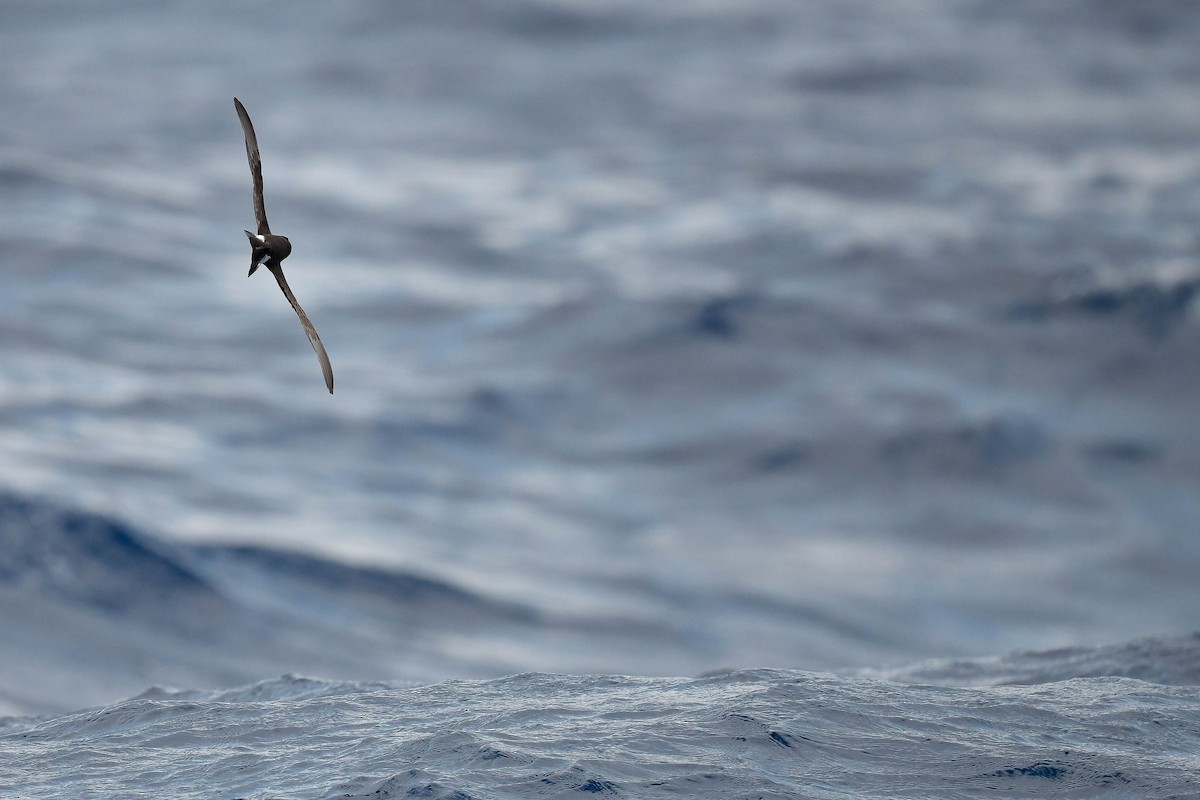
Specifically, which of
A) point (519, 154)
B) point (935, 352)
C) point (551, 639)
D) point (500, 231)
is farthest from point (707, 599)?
point (519, 154)

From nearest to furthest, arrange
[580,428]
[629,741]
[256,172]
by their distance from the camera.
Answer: [256,172] → [629,741] → [580,428]

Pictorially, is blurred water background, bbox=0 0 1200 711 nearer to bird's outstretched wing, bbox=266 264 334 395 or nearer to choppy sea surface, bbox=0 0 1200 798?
choppy sea surface, bbox=0 0 1200 798

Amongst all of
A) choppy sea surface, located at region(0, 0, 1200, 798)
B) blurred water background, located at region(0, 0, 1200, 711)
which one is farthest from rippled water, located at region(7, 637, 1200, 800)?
blurred water background, located at region(0, 0, 1200, 711)

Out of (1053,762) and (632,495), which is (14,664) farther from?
(1053,762)

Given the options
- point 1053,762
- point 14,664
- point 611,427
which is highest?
point 611,427

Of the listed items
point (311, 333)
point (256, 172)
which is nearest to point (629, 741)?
point (311, 333)

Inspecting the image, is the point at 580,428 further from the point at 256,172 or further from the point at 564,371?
the point at 256,172
